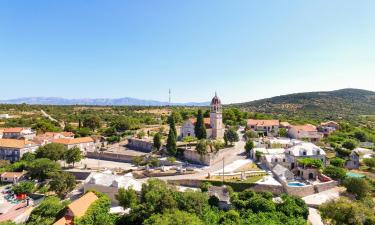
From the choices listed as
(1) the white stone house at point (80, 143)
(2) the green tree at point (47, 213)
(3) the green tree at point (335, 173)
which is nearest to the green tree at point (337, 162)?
(3) the green tree at point (335, 173)

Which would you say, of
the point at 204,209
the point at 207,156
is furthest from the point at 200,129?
the point at 204,209

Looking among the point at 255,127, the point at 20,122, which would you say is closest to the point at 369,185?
the point at 255,127

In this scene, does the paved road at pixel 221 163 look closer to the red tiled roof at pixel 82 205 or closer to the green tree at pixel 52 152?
the red tiled roof at pixel 82 205

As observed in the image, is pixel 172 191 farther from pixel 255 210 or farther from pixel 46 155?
pixel 46 155

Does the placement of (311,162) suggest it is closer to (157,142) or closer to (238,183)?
(238,183)

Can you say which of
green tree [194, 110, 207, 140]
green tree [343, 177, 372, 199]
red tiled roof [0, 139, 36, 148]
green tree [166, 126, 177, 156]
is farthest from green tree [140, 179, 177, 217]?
red tiled roof [0, 139, 36, 148]

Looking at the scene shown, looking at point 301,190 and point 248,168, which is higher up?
point 248,168
